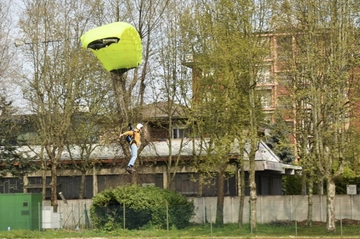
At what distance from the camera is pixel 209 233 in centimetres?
3612

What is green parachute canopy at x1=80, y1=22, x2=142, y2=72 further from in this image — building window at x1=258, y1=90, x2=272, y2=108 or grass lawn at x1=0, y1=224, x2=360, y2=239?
building window at x1=258, y1=90, x2=272, y2=108

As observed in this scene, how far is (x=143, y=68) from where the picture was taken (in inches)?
1702

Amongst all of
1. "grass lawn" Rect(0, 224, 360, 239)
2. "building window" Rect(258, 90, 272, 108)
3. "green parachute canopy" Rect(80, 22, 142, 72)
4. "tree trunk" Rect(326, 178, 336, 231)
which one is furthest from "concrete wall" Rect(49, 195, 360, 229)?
"green parachute canopy" Rect(80, 22, 142, 72)

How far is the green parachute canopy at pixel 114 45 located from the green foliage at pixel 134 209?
14720 millimetres

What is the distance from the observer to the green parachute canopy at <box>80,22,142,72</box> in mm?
→ 22703

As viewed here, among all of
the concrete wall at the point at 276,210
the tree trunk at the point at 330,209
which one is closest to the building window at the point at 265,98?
the tree trunk at the point at 330,209

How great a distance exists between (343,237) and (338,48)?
9.05 meters

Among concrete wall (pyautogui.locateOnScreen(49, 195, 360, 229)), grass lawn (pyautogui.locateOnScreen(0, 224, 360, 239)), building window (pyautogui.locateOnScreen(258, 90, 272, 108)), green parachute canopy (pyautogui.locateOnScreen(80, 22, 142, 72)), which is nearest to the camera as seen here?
green parachute canopy (pyautogui.locateOnScreen(80, 22, 142, 72))

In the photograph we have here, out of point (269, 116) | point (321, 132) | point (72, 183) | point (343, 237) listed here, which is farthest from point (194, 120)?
point (72, 183)

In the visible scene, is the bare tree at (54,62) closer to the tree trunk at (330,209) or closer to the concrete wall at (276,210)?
the concrete wall at (276,210)

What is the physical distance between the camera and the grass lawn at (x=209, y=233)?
34.9 meters

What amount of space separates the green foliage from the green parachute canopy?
1472 centimetres

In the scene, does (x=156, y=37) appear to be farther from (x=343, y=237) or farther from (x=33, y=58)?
(x=343, y=237)

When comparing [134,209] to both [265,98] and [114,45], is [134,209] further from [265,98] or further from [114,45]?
[114,45]
